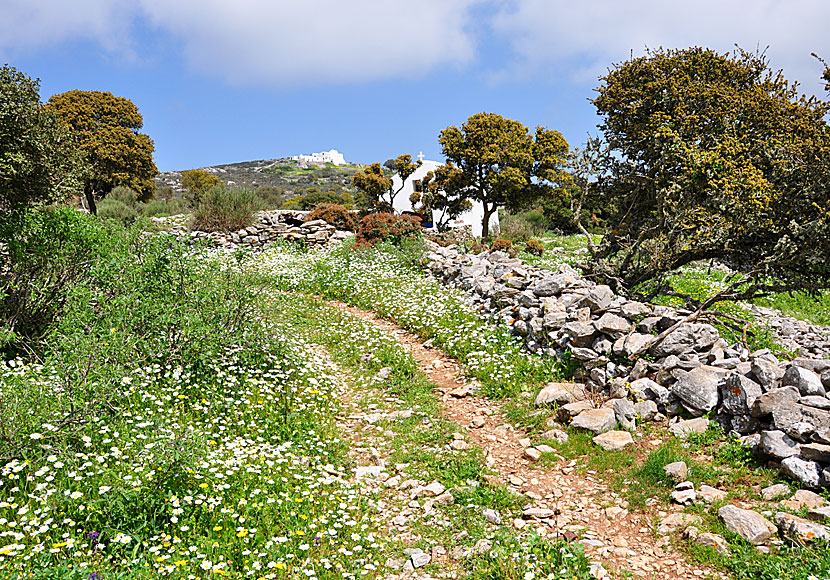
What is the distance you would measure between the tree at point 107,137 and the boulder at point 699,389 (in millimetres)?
25361

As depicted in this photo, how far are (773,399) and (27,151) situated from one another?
10.7 metres

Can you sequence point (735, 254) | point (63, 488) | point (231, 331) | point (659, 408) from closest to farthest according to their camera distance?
point (63, 488) < point (659, 408) < point (231, 331) < point (735, 254)

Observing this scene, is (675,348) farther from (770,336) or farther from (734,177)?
(734,177)

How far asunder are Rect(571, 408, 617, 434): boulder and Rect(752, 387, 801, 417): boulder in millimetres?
1448

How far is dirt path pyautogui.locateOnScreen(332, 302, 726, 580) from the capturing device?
4.10 meters

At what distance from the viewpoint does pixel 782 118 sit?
371 inches

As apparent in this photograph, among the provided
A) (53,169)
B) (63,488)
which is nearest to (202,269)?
(53,169)

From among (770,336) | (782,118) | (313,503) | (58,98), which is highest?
(58,98)

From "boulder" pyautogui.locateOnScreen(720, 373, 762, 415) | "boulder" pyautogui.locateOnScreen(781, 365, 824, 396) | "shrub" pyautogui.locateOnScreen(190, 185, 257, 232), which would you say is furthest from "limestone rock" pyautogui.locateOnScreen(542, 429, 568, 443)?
"shrub" pyautogui.locateOnScreen(190, 185, 257, 232)

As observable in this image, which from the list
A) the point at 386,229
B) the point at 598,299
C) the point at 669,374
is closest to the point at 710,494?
the point at 669,374

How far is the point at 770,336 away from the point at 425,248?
9.59m

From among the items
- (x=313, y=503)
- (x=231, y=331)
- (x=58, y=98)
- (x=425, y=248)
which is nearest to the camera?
(x=313, y=503)

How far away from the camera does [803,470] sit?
459 centimetres

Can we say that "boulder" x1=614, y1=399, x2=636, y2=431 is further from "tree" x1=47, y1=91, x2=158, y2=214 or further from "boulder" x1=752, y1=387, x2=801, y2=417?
"tree" x1=47, y1=91, x2=158, y2=214
